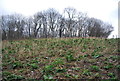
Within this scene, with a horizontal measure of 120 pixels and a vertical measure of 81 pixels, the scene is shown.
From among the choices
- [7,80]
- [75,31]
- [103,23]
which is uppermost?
[103,23]

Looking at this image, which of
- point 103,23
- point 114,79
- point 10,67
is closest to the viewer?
point 114,79

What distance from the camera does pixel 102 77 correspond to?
398cm

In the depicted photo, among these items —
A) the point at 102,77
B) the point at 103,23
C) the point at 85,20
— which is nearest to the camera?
the point at 102,77

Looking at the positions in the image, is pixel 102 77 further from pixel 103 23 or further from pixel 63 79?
pixel 103 23

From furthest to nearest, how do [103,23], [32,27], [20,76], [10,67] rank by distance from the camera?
1. [103,23]
2. [32,27]
3. [10,67]
4. [20,76]

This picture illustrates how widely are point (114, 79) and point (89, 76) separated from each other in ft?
2.80

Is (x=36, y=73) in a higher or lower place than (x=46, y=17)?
lower

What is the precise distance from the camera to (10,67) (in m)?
5.52

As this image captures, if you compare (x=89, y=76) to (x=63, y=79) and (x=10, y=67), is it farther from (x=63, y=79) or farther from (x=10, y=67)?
(x=10, y=67)

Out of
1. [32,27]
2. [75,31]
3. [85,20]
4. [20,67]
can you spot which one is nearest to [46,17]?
[32,27]

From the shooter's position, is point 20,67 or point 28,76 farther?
point 20,67

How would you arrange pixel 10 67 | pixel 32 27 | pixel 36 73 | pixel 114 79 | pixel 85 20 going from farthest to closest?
pixel 85 20 → pixel 32 27 → pixel 10 67 → pixel 36 73 → pixel 114 79

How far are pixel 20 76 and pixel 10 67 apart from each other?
1461 mm

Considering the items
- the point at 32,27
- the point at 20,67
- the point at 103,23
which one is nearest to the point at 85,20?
the point at 103,23
